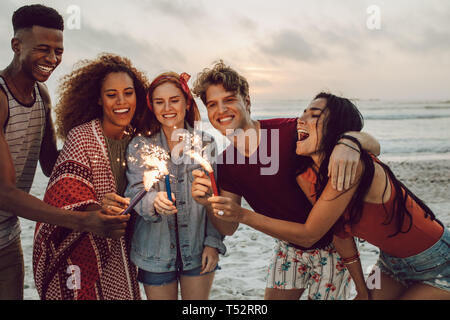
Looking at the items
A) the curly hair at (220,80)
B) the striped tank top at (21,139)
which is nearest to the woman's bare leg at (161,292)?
the striped tank top at (21,139)

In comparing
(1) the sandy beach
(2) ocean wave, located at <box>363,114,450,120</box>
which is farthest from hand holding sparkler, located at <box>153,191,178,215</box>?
(2) ocean wave, located at <box>363,114,450,120</box>

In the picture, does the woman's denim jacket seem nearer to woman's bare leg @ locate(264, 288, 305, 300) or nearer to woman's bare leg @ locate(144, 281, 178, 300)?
woman's bare leg @ locate(144, 281, 178, 300)

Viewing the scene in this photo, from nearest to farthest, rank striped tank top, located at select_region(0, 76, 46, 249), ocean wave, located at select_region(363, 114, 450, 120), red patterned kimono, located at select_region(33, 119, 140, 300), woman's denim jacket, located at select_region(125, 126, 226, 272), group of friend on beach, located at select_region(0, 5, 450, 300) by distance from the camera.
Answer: group of friend on beach, located at select_region(0, 5, 450, 300) → red patterned kimono, located at select_region(33, 119, 140, 300) → striped tank top, located at select_region(0, 76, 46, 249) → woman's denim jacket, located at select_region(125, 126, 226, 272) → ocean wave, located at select_region(363, 114, 450, 120)

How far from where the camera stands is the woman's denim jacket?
3092 mm

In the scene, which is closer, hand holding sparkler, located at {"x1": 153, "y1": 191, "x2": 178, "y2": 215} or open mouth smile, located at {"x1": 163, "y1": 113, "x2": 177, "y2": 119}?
hand holding sparkler, located at {"x1": 153, "y1": 191, "x2": 178, "y2": 215}

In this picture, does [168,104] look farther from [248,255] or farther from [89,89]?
[248,255]

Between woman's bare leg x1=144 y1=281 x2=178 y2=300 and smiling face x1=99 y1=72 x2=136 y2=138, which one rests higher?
smiling face x1=99 y1=72 x2=136 y2=138

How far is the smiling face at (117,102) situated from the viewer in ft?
10.6

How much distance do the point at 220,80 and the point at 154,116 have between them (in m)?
0.74

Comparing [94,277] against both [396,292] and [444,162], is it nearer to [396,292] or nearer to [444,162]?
[396,292]

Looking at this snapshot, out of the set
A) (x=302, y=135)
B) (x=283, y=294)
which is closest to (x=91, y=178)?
(x=302, y=135)

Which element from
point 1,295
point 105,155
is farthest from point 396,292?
point 1,295

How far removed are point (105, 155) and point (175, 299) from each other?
147 cm

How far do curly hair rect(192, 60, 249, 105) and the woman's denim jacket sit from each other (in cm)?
44
